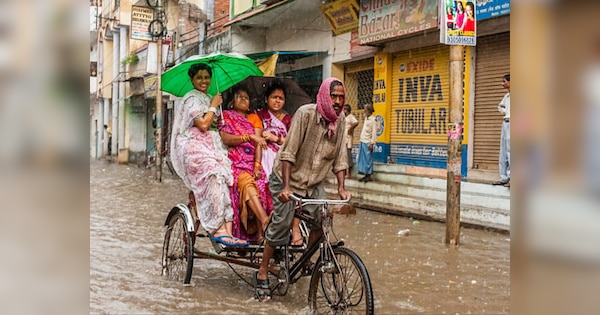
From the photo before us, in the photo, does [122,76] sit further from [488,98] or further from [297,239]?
[297,239]

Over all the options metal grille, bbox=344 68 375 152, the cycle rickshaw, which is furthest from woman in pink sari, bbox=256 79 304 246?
metal grille, bbox=344 68 375 152

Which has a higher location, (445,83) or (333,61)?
(333,61)

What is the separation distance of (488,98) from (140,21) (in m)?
14.3

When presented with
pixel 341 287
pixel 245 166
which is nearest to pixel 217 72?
pixel 245 166

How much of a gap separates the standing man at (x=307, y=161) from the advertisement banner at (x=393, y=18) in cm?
714

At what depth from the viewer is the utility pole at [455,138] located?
6.60 meters

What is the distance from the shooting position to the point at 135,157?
3023 centimetres

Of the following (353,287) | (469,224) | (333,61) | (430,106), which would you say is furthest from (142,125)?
(353,287)

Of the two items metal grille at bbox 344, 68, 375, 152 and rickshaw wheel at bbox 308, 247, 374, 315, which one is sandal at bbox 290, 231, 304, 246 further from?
metal grille at bbox 344, 68, 375, 152

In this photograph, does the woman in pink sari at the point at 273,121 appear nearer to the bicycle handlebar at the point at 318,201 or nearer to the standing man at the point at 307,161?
the standing man at the point at 307,161
